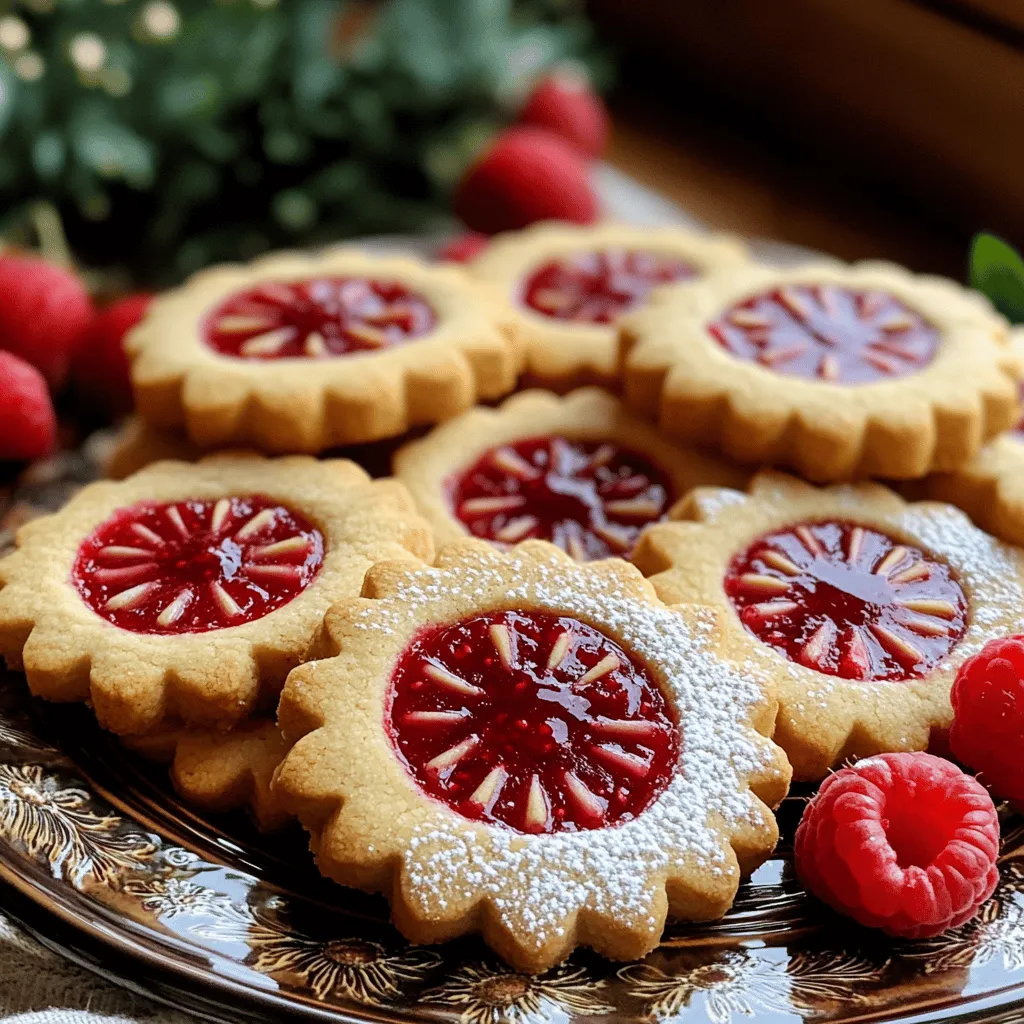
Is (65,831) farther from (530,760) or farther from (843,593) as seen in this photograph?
(843,593)

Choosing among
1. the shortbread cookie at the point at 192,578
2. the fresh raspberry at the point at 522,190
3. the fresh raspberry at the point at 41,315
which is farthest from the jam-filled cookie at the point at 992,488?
the fresh raspberry at the point at 41,315

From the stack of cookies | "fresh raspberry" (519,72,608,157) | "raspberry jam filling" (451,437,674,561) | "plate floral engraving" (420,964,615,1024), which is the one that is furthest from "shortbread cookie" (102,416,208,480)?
"fresh raspberry" (519,72,608,157)

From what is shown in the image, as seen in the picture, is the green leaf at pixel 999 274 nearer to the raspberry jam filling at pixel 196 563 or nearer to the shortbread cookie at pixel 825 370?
the shortbread cookie at pixel 825 370

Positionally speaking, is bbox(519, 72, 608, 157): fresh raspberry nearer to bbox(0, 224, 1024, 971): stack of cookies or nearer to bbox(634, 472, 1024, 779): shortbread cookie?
bbox(0, 224, 1024, 971): stack of cookies

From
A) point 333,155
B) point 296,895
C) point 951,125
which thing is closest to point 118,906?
point 296,895

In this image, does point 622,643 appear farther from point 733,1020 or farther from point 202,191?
point 202,191

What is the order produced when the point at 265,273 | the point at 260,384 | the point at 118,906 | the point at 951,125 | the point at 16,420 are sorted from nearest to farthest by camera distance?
1. the point at 118,906
2. the point at 260,384
3. the point at 16,420
4. the point at 265,273
5. the point at 951,125

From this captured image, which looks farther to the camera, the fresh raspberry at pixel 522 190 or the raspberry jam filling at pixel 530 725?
the fresh raspberry at pixel 522 190
